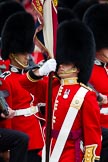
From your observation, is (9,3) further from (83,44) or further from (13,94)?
(83,44)

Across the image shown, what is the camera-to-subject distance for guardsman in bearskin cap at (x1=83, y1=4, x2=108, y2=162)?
601 centimetres

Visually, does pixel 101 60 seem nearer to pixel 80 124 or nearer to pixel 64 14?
pixel 80 124

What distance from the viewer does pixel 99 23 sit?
663cm

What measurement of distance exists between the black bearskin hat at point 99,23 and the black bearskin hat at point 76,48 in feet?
3.85

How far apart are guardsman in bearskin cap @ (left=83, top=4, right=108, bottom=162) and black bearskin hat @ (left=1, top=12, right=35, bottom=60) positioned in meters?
0.60

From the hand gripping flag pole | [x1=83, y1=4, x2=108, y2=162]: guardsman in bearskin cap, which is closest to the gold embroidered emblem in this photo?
the hand gripping flag pole

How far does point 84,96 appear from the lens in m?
4.90

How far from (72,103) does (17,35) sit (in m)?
1.71

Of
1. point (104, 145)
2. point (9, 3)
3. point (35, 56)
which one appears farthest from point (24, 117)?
point (9, 3)

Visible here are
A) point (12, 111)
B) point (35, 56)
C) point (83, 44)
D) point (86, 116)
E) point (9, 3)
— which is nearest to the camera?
point (86, 116)

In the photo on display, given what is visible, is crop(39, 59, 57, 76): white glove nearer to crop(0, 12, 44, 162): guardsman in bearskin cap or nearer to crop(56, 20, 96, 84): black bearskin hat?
crop(56, 20, 96, 84): black bearskin hat

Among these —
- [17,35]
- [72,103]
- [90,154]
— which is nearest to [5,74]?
[17,35]

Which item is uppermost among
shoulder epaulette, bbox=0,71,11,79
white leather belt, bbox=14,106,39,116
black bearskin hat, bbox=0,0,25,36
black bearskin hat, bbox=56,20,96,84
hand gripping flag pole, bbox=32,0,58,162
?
hand gripping flag pole, bbox=32,0,58,162

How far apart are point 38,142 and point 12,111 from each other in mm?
458
